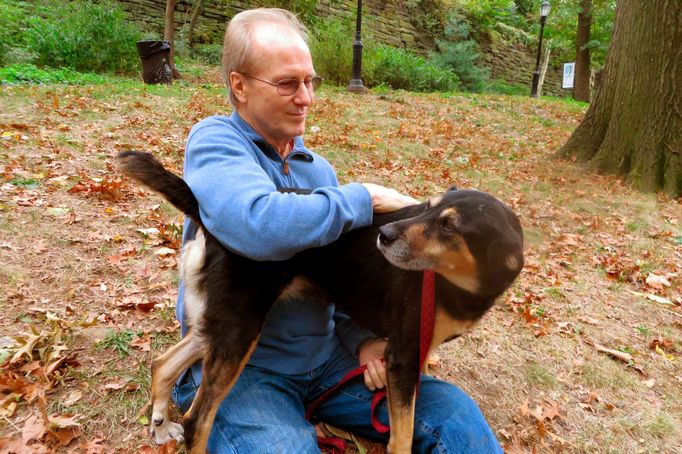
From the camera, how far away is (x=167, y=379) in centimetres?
→ 255

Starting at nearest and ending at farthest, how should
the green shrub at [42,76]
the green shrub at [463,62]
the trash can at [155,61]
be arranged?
the green shrub at [42,76] → the trash can at [155,61] → the green shrub at [463,62]

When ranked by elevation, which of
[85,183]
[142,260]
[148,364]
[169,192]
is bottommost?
[148,364]

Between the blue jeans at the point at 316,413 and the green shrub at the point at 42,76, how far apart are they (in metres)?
9.79

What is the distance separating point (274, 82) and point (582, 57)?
2388cm

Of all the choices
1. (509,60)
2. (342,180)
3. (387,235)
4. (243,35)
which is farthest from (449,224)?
(509,60)

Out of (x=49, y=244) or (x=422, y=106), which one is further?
(x=422, y=106)

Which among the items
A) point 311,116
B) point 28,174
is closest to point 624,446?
point 28,174

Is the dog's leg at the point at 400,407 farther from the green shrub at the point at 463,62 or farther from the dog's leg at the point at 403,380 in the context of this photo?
the green shrub at the point at 463,62

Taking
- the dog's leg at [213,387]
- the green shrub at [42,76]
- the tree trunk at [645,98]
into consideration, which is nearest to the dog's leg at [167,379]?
the dog's leg at [213,387]

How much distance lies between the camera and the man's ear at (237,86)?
2.35 metres

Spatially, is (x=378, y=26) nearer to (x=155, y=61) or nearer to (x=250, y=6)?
(x=250, y=6)

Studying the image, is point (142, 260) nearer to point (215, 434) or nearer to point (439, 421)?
point (215, 434)

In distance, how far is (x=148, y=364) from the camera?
10.1ft

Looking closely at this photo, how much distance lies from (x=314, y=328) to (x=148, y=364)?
1.31 m
